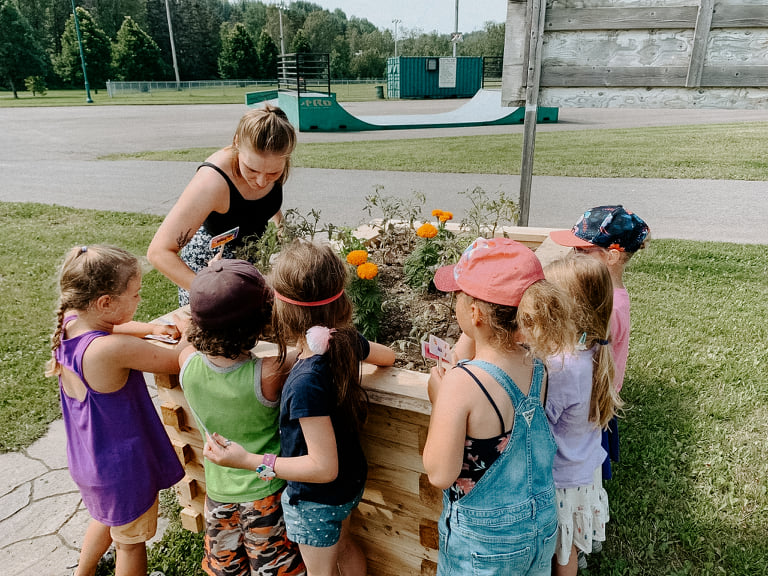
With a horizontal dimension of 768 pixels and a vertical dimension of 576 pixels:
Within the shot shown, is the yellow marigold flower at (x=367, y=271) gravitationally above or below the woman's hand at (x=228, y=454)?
above

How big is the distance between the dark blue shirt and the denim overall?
335 mm

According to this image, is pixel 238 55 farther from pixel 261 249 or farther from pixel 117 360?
pixel 117 360

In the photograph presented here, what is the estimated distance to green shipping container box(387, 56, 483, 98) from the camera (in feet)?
106

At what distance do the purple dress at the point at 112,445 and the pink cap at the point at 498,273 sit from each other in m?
1.20

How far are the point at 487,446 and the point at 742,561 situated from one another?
5.28 feet

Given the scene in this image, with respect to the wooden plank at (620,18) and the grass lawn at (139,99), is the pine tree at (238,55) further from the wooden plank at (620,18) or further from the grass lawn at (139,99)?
the wooden plank at (620,18)

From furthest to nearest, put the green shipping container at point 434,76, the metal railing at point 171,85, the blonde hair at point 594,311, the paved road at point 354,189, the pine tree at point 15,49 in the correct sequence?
1. the pine tree at point 15,49
2. the metal railing at point 171,85
3. the green shipping container at point 434,76
4. the paved road at point 354,189
5. the blonde hair at point 594,311

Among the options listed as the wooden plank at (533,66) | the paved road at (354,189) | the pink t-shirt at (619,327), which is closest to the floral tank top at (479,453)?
the pink t-shirt at (619,327)

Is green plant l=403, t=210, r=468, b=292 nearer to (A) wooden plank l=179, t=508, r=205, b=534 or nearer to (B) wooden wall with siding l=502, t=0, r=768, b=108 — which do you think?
(B) wooden wall with siding l=502, t=0, r=768, b=108

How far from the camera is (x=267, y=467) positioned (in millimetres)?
1543

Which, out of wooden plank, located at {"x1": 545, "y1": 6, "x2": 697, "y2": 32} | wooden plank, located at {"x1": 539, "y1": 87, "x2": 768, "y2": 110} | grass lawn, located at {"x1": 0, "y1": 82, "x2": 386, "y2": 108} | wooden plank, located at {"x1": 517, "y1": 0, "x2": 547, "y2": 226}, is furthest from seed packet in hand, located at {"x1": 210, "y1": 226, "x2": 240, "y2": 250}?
grass lawn, located at {"x1": 0, "y1": 82, "x2": 386, "y2": 108}

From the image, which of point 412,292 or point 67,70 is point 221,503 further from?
point 67,70

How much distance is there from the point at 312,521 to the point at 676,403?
2538 millimetres

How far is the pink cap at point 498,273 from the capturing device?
137cm
